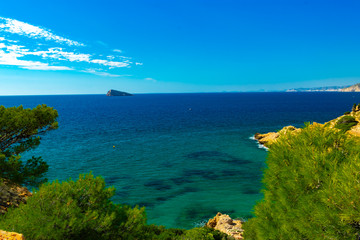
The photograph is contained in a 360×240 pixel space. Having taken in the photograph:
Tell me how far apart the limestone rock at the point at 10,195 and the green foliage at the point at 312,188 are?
60.0ft

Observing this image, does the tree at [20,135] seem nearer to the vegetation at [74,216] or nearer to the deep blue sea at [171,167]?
the vegetation at [74,216]

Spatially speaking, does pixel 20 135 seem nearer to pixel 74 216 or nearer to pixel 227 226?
pixel 74 216

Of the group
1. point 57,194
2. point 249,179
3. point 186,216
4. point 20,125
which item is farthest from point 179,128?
point 57,194

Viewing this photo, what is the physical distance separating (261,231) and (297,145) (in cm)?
592

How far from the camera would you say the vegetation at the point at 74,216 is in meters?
10.9

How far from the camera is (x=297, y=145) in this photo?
569 inches

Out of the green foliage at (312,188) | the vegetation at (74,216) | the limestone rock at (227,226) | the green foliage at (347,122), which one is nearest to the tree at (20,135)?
the vegetation at (74,216)

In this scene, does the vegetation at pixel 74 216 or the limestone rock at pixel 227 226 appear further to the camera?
the limestone rock at pixel 227 226

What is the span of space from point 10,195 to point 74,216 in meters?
10.5

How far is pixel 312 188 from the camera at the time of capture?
481 inches

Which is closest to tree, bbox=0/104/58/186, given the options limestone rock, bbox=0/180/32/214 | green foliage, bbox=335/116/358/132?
limestone rock, bbox=0/180/32/214

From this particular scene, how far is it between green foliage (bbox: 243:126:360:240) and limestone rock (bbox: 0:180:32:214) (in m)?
18.3

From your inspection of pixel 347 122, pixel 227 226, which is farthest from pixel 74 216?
pixel 347 122

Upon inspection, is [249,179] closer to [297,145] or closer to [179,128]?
[297,145]
